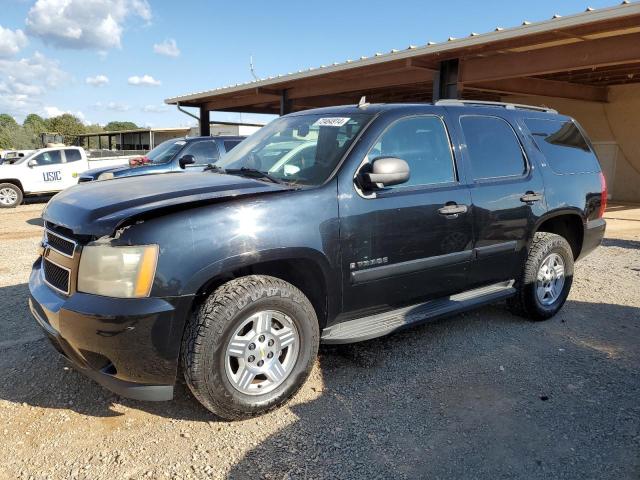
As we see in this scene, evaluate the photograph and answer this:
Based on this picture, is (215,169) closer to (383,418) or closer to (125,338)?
(125,338)

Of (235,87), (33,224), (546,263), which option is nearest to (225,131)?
(235,87)

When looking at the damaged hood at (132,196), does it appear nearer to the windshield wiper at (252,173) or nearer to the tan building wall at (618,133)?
the windshield wiper at (252,173)

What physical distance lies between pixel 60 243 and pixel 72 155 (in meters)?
13.9

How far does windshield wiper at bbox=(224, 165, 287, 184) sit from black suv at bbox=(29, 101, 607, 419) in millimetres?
27

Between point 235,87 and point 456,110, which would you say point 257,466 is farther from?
point 235,87

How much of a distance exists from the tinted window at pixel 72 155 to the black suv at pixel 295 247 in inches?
510

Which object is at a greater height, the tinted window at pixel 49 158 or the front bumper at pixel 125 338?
the tinted window at pixel 49 158

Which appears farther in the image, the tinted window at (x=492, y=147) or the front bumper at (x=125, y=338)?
the tinted window at (x=492, y=147)

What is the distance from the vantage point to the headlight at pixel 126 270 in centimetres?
263

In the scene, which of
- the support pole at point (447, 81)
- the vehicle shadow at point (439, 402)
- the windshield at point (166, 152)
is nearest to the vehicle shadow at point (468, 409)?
the vehicle shadow at point (439, 402)

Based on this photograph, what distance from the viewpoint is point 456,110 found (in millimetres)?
4148

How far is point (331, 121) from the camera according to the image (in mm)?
3863

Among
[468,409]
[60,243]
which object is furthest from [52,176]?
[468,409]

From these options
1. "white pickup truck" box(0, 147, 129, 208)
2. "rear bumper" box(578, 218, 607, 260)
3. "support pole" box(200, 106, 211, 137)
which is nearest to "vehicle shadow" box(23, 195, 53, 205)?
"white pickup truck" box(0, 147, 129, 208)
